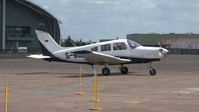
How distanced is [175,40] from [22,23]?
41078mm

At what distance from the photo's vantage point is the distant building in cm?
9712

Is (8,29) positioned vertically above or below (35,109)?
above

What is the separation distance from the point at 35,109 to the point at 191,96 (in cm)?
550

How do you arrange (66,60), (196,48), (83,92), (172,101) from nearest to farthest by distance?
1. (172,101)
2. (83,92)
3. (66,60)
4. (196,48)

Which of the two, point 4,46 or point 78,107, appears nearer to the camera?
point 78,107

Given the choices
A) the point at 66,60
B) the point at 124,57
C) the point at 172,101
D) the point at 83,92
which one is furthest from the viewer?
the point at 66,60

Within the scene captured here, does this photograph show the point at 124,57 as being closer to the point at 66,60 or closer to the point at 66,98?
the point at 66,60

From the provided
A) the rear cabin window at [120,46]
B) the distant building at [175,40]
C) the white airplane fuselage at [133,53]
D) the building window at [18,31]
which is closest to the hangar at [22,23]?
the building window at [18,31]

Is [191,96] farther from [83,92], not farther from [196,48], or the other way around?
[196,48]

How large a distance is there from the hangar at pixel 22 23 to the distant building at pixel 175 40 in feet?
86.4

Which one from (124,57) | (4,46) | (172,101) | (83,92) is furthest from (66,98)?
(4,46)

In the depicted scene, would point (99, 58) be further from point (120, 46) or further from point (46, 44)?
point (46, 44)

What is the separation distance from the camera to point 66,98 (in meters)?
14.5

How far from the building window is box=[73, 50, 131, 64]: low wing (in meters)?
60.3
